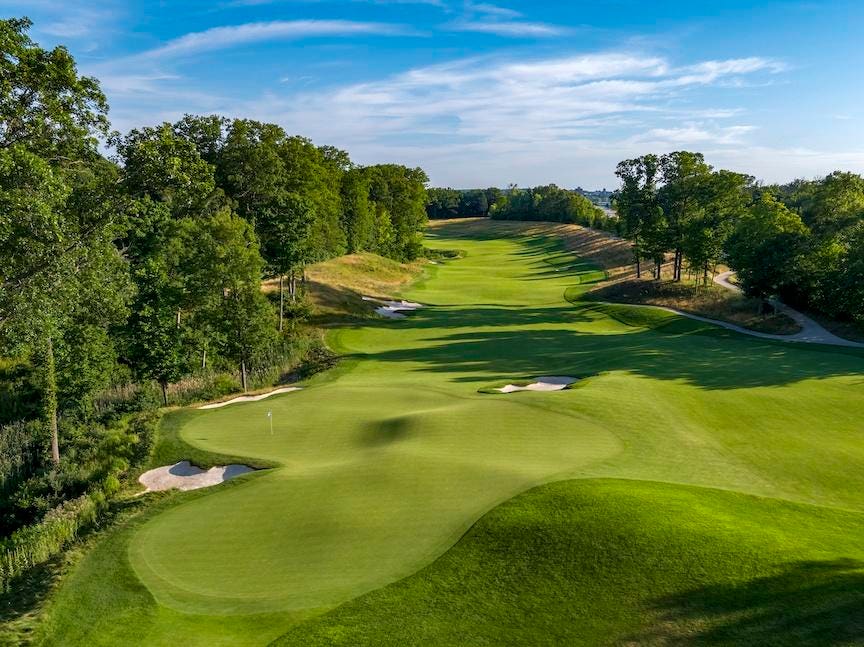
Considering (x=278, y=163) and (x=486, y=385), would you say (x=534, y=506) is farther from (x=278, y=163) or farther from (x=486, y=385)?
(x=278, y=163)

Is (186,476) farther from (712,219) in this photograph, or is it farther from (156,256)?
(712,219)

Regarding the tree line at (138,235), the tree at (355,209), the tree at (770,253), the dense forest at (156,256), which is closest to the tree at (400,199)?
the tree at (355,209)

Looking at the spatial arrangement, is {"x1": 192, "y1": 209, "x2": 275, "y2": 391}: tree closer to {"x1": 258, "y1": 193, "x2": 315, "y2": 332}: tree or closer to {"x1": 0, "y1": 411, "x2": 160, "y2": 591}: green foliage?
{"x1": 0, "y1": 411, "x2": 160, "y2": 591}: green foliage

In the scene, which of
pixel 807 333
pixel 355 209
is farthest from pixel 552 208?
pixel 807 333

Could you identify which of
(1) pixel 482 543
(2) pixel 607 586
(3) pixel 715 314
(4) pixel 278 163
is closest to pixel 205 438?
(1) pixel 482 543

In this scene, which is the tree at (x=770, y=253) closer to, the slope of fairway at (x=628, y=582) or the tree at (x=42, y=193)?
the slope of fairway at (x=628, y=582)

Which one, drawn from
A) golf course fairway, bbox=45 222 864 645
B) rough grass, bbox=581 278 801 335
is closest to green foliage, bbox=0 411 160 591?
golf course fairway, bbox=45 222 864 645
